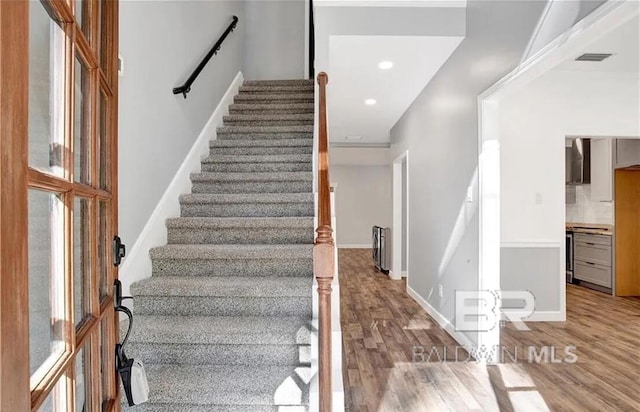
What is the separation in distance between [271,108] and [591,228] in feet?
16.3

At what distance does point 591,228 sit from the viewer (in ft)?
18.3

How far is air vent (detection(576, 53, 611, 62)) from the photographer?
130 inches

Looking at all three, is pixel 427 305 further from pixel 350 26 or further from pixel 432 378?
pixel 350 26

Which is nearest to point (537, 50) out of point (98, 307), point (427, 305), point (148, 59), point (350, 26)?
point (350, 26)

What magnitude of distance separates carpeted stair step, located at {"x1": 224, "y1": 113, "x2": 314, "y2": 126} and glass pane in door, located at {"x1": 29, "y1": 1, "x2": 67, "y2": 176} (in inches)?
130

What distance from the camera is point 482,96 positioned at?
288 centimetres

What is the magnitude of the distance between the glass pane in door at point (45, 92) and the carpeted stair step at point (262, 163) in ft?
8.38

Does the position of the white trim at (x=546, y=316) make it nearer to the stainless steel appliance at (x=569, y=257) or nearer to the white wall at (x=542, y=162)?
the white wall at (x=542, y=162)

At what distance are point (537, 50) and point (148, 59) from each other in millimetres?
2323

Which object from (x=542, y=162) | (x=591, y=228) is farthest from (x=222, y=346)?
(x=591, y=228)

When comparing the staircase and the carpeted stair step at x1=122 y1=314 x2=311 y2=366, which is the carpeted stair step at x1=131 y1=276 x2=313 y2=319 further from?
the carpeted stair step at x1=122 y1=314 x2=311 y2=366

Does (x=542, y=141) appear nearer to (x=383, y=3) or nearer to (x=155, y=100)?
(x=383, y=3)

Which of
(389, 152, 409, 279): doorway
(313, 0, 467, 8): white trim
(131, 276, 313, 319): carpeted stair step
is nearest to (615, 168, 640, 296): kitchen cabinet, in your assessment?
(389, 152, 409, 279): doorway

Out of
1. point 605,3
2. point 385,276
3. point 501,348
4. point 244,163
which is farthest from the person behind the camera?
point 385,276
